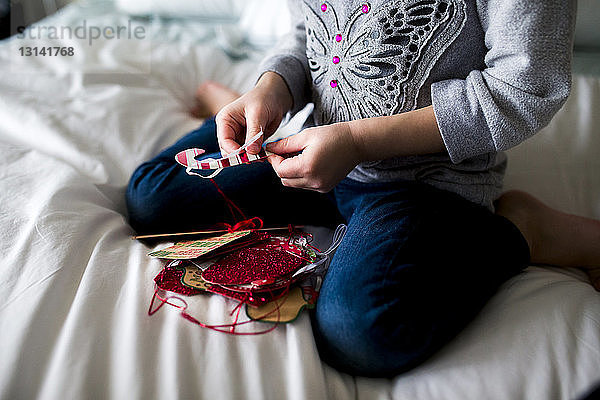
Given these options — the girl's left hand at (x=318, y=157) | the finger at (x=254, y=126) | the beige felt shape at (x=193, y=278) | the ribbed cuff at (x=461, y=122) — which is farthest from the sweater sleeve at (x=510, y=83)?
the beige felt shape at (x=193, y=278)

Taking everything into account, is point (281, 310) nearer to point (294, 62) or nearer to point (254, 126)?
point (254, 126)

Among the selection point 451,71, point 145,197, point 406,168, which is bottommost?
point 145,197

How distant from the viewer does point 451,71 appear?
23.8 inches

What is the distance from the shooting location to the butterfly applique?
59 cm

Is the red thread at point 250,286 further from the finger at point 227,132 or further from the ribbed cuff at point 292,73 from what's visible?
the ribbed cuff at point 292,73

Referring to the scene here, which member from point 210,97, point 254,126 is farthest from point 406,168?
point 210,97

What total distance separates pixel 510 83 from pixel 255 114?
0.32m

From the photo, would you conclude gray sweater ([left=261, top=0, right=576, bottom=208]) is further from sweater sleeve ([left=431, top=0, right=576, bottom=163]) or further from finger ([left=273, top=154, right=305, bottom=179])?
finger ([left=273, top=154, right=305, bottom=179])

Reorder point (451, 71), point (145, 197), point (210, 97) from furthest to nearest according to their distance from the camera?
1. point (210, 97)
2. point (145, 197)
3. point (451, 71)

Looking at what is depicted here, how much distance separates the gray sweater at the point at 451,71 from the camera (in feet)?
1.74

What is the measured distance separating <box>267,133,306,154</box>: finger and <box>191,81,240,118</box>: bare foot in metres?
0.45

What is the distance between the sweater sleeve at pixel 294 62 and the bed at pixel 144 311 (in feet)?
0.76

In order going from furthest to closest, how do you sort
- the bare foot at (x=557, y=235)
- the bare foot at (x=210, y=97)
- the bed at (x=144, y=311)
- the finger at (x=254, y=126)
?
the bare foot at (x=210, y=97) < the bare foot at (x=557, y=235) < the finger at (x=254, y=126) < the bed at (x=144, y=311)

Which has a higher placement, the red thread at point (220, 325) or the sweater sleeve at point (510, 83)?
the sweater sleeve at point (510, 83)
